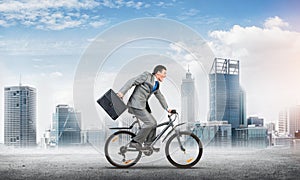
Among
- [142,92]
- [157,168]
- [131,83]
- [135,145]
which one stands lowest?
[157,168]

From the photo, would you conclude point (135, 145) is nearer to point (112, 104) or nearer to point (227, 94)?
point (112, 104)

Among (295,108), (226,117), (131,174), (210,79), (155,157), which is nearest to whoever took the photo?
(131,174)

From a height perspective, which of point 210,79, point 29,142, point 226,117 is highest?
point 210,79

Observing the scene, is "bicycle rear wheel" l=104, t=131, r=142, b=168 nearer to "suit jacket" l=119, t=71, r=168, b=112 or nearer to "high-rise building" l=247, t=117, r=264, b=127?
"suit jacket" l=119, t=71, r=168, b=112

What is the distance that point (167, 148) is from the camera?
7520 mm

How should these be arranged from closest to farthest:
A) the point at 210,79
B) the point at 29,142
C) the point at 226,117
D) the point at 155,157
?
the point at 155,157 < the point at 210,79 < the point at 226,117 < the point at 29,142

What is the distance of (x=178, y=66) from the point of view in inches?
345

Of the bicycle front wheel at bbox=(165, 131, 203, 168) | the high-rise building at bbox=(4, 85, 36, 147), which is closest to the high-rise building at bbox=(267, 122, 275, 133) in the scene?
the high-rise building at bbox=(4, 85, 36, 147)

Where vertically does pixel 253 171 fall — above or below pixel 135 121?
below

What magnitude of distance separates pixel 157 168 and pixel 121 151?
77cm

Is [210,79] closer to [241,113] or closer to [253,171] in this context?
[253,171]

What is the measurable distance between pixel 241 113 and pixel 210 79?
10622 millimetres

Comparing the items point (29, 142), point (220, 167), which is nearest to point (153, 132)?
point (220, 167)

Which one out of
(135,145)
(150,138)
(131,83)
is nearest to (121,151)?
(135,145)
